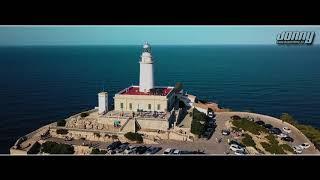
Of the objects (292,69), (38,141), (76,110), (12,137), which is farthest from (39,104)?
(292,69)

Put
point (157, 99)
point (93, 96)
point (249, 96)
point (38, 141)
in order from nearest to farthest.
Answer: point (38, 141) → point (157, 99) → point (93, 96) → point (249, 96)

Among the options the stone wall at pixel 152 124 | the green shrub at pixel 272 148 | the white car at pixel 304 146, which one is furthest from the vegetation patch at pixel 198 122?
the white car at pixel 304 146

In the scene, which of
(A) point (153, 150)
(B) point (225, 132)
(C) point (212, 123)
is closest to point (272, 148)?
(B) point (225, 132)

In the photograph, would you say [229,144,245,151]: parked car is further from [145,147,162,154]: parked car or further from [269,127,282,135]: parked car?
[269,127,282,135]: parked car
